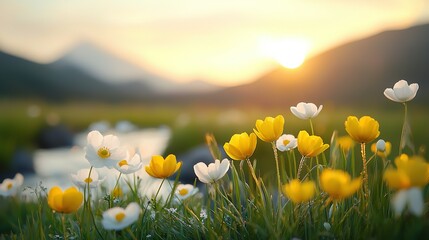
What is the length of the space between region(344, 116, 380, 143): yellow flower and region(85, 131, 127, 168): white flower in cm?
75

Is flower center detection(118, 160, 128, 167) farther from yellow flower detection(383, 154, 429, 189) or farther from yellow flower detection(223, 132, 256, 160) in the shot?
yellow flower detection(383, 154, 429, 189)

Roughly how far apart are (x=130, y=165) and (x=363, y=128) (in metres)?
0.77

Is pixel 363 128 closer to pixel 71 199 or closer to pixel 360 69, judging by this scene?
pixel 71 199

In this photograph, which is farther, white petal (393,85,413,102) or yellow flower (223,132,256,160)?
white petal (393,85,413,102)

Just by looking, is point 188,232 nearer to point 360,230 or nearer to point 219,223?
point 219,223

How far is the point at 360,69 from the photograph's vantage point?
32.7m

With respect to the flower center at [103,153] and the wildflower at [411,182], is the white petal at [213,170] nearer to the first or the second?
the flower center at [103,153]

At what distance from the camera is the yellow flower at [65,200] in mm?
1374

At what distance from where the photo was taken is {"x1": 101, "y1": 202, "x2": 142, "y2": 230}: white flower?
1312 millimetres

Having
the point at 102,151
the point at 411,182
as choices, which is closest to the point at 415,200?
the point at 411,182

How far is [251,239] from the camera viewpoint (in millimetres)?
1597

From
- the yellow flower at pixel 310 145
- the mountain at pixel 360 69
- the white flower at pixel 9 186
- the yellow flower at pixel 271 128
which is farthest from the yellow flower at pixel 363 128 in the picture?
the mountain at pixel 360 69

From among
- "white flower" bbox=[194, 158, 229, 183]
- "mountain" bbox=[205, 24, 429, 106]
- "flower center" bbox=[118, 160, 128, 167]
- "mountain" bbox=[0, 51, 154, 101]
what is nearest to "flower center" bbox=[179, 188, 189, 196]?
"flower center" bbox=[118, 160, 128, 167]

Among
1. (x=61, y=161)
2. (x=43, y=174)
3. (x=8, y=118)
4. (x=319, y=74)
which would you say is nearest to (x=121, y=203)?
(x=43, y=174)
